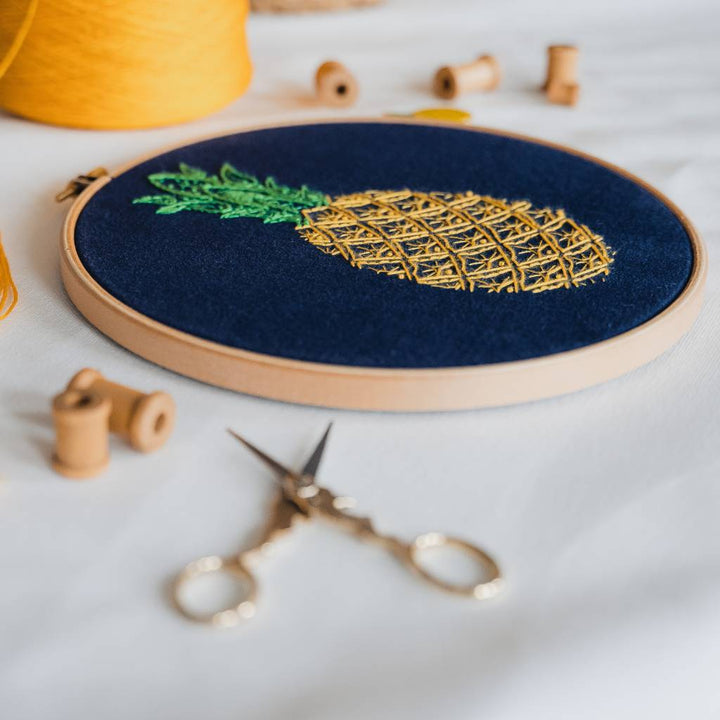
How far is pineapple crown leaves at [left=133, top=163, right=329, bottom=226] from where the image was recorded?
2.68ft

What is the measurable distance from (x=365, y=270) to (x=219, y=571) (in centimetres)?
28

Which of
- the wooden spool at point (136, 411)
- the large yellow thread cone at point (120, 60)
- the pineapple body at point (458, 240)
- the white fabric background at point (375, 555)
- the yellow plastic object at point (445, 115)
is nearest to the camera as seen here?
the white fabric background at point (375, 555)

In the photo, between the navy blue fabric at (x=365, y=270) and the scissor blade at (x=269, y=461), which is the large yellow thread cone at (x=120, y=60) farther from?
the scissor blade at (x=269, y=461)

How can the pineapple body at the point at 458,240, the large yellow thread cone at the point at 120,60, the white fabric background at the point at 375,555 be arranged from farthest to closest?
the large yellow thread cone at the point at 120,60
the pineapple body at the point at 458,240
the white fabric background at the point at 375,555

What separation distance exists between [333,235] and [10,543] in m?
0.35

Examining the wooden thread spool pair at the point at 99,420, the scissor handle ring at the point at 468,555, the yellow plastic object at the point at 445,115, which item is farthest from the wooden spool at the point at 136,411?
the yellow plastic object at the point at 445,115

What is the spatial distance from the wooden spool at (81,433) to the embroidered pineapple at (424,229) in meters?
0.24

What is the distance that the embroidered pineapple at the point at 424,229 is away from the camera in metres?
0.74

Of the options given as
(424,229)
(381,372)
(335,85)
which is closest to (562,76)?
(335,85)

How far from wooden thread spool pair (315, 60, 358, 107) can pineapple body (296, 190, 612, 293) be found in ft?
1.04

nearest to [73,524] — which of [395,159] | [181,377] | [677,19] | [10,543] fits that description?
[10,543]

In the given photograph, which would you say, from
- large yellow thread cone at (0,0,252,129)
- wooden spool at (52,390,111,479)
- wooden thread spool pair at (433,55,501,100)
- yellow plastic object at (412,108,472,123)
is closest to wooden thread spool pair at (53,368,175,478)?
wooden spool at (52,390,111,479)

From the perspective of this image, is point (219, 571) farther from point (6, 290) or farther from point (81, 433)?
point (6, 290)

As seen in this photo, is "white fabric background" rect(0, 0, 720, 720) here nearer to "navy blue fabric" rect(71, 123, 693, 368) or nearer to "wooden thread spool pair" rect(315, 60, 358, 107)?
"navy blue fabric" rect(71, 123, 693, 368)
